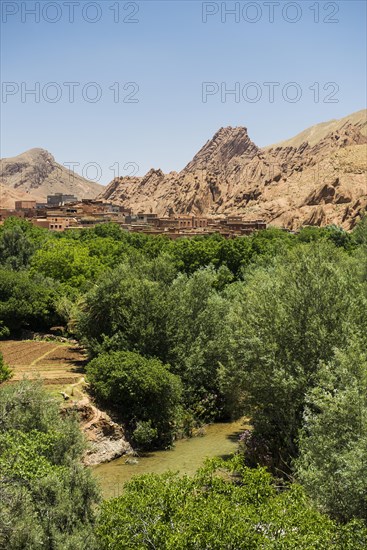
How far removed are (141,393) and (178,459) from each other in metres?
3.77

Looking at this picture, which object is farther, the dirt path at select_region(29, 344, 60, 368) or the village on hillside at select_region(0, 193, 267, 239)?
the village on hillside at select_region(0, 193, 267, 239)

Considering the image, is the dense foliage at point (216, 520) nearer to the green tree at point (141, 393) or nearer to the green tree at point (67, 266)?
the green tree at point (141, 393)

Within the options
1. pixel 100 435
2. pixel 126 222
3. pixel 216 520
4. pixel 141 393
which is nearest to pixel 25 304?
pixel 141 393

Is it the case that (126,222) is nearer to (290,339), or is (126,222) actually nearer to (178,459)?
(178,459)

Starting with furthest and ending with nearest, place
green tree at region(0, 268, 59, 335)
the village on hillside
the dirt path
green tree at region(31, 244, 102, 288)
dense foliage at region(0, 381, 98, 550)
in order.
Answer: the village on hillside, green tree at region(31, 244, 102, 288), green tree at region(0, 268, 59, 335), the dirt path, dense foliage at region(0, 381, 98, 550)

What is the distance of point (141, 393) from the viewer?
89.3 ft

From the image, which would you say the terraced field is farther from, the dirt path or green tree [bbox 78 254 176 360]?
green tree [bbox 78 254 176 360]

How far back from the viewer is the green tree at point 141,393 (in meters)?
27.1

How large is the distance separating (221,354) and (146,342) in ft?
14.8

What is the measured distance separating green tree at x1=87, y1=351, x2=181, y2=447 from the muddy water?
3.70 feet

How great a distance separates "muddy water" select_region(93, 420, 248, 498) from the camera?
76.1 feet

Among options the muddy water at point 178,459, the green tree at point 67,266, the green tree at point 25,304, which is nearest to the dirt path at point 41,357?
the green tree at point 25,304

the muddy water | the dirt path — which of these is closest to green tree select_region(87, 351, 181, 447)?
the muddy water

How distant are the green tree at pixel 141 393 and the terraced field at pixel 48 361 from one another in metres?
2.57
